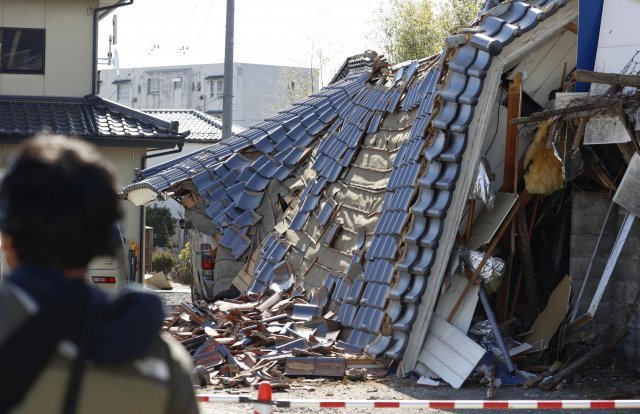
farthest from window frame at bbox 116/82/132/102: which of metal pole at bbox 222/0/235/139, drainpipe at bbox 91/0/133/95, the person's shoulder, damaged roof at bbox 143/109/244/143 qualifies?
the person's shoulder

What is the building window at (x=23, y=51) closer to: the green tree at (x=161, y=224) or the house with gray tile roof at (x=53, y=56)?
the house with gray tile roof at (x=53, y=56)

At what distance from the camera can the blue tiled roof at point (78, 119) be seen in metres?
21.4

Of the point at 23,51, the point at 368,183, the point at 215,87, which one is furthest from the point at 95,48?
the point at 215,87

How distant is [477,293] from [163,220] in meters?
29.2

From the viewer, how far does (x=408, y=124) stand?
47.1 ft

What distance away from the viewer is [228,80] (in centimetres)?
2541

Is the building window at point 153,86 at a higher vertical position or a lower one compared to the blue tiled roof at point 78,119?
lower

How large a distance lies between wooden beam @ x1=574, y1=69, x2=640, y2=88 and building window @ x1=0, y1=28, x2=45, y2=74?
15.4 metres

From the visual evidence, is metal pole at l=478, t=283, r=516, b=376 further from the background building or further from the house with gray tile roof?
the background building

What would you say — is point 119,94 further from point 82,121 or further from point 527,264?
point 527,264

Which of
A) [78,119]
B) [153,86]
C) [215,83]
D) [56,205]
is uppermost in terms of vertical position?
[56,205]

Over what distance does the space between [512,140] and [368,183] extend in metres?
2.88

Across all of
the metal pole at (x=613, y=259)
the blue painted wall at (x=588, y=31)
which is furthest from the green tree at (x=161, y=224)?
the blue painted wall at (x=588, y=31)

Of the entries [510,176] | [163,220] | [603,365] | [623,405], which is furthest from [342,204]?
[163,220]
